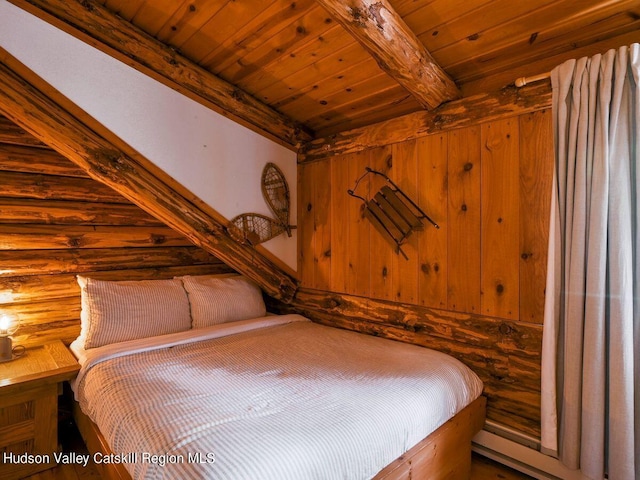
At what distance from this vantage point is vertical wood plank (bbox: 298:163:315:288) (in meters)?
2.84

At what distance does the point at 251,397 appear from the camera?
4.42 feet

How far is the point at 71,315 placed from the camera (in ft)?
7.43

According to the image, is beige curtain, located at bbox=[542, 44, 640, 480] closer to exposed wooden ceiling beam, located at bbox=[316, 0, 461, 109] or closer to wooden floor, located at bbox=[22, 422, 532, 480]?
wooden floor, located at bbox=[22, 422, 532, 480]

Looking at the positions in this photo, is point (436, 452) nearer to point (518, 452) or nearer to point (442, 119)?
point (518, 452)

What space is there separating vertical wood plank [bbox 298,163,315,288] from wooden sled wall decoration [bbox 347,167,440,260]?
0.62 m

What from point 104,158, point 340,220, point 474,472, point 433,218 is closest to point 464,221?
point 433,218

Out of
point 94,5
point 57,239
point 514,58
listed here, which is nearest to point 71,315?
point 57,239

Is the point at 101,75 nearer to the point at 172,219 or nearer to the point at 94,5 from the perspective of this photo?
the point at 94,5

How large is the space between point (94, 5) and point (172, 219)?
1270mm

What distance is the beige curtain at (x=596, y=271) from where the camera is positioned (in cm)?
135

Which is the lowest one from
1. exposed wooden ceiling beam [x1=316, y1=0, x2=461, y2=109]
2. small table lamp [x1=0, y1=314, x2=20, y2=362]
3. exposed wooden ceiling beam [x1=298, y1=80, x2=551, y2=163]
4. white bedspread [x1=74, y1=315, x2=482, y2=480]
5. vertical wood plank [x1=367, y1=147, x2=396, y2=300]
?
white bedspread [x1=74, y1=315, x2=482, y2=480]

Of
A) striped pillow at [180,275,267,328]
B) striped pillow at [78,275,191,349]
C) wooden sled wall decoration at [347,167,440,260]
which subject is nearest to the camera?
striped pillow at [78,275,191,349]

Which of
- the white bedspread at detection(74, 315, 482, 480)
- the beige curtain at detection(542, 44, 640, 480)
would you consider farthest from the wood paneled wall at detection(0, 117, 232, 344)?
the beige curtain at detection(542, 44, 640, 480)

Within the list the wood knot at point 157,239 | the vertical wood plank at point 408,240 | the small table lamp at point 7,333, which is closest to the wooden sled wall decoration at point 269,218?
the wood knot at point 157,239
